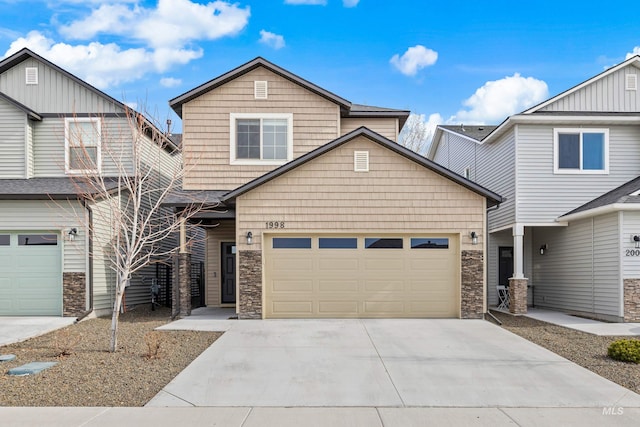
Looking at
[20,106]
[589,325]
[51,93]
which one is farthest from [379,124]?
[20,106]

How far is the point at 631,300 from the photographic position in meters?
12.5

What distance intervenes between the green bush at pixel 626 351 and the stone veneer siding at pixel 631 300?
183 inches

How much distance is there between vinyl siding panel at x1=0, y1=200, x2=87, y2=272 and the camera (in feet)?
42.2

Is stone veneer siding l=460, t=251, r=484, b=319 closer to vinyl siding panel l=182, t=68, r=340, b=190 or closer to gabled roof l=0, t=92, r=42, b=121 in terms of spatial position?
vinyl siding panel l=182, t=68, r=340, b=190

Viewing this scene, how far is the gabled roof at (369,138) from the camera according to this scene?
1234cm

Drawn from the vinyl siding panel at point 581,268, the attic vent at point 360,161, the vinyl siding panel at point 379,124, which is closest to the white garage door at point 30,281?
the attic vent at point 360,161

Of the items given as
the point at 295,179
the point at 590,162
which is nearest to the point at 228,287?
the point at 295,179

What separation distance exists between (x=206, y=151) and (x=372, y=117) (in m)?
5.44

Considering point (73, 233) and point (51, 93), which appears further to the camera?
point (51, 93)

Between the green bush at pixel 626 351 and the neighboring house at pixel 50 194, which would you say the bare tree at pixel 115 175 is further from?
the green bush at pixel 626 351

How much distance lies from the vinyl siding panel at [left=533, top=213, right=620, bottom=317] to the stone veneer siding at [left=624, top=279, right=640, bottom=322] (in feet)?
0.60

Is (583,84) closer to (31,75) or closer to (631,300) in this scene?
(631,300)

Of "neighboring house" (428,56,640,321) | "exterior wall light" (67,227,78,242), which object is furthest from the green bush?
"exterior wall light" (67,227,78,242)

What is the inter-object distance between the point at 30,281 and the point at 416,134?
26.4m
